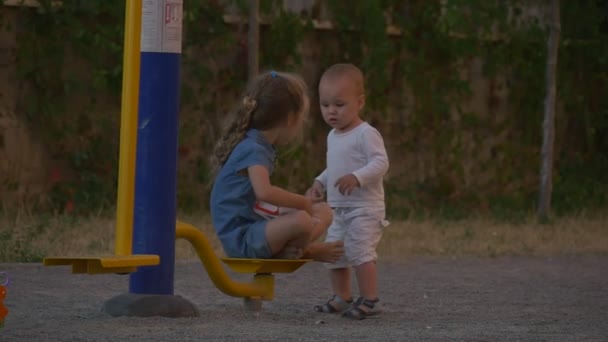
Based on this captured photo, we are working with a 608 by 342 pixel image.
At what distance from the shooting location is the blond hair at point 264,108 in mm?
5586

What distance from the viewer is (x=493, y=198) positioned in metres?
12.5

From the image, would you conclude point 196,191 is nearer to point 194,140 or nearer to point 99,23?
point 194,140

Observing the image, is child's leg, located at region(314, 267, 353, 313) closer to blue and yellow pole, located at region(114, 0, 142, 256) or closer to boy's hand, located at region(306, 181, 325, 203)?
boy's hand, located at region(306, 181, 325, 203)

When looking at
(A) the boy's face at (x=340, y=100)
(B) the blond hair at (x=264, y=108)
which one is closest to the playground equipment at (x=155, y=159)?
(B) the blond hair at (x=264, y=108)

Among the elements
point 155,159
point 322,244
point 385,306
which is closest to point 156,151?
point 155,159

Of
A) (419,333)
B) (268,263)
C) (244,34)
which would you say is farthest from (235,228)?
(244,34)

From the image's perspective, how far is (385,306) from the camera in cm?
616

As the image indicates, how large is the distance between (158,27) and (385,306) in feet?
6.09

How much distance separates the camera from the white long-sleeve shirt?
5.80 m

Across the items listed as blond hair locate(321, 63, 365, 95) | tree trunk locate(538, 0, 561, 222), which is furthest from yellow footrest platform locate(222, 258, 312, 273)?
tree trunk locate(538, 0, 561, 222)

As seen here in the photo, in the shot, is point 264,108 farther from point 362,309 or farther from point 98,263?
point 98,263

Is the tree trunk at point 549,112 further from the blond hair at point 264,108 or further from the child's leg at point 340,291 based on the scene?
the blond hair at point 264,108

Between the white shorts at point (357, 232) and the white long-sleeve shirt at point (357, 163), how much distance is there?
0.04m

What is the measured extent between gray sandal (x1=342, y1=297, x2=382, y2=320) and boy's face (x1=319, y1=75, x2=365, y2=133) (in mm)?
855
